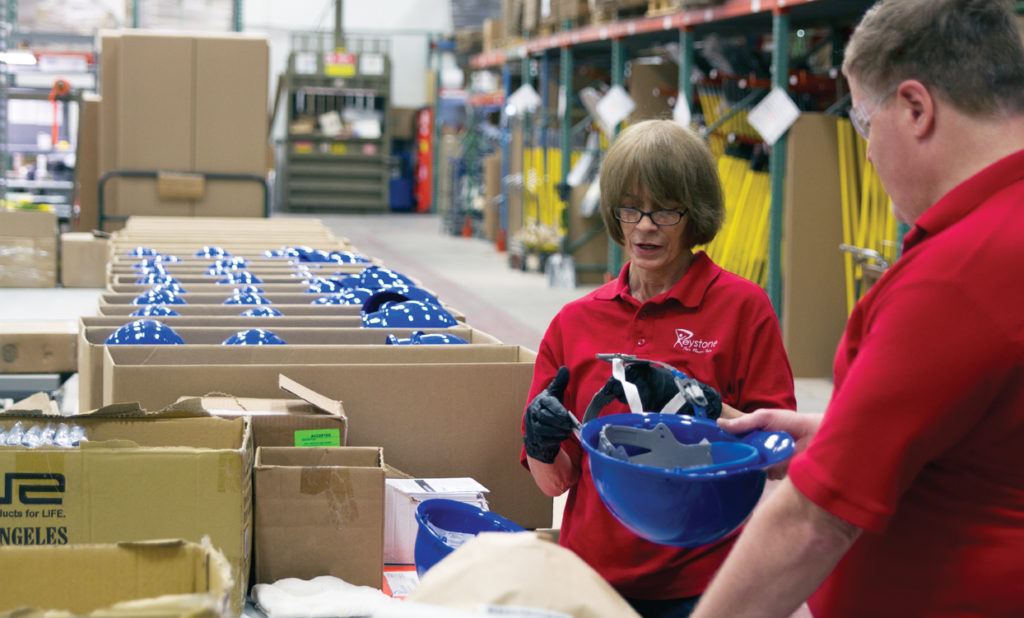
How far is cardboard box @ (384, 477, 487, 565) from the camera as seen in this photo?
7.66ft

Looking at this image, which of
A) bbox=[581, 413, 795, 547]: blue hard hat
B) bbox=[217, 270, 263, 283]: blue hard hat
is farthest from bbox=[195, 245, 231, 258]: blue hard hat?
bbox=[581, 413, 795, 547]: blue hard hat

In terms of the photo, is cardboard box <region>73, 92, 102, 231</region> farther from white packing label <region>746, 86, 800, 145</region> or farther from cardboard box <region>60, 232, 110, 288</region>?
white packing label <region>746, 86, 800, 145</region>

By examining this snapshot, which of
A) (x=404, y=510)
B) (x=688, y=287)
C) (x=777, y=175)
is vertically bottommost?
(x=404, y=510)

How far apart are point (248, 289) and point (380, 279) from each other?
17.6 inches

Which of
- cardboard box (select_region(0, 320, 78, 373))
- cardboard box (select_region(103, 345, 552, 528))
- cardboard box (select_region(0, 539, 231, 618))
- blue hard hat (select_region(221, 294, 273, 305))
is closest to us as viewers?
cardboard box (select_region(0, 539, 231, 618))

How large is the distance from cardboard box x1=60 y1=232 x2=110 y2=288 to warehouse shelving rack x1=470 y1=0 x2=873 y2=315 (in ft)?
12.7

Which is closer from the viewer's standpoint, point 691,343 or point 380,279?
point 691,343

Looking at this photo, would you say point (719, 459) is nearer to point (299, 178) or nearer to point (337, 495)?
point (337, 495)

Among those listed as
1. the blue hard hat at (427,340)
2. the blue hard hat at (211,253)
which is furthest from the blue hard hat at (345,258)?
the blue hard hat at (427,340)

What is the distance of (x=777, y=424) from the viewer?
1.66m

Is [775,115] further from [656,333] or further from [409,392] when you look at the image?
[656,333]

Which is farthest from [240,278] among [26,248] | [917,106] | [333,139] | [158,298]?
[333,139]

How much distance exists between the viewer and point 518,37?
505 inches

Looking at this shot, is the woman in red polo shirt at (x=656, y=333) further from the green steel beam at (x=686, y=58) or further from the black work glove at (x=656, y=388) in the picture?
the green steel beam at (x=686, y=58)
